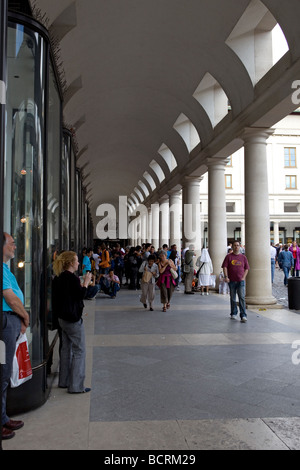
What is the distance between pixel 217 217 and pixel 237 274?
620 cm

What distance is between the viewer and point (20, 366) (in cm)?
366

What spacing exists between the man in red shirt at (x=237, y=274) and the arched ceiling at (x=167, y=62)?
12.1 ft

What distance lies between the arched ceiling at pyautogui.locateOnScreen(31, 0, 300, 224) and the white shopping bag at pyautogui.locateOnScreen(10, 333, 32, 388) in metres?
6.47

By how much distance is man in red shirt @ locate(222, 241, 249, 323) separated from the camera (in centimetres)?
882

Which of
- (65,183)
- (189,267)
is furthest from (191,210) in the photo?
(65,183)

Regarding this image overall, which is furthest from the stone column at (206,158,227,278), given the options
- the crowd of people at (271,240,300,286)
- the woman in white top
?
the crowd of people at (271,240,300,286)

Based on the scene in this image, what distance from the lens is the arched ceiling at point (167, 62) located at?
942 cm

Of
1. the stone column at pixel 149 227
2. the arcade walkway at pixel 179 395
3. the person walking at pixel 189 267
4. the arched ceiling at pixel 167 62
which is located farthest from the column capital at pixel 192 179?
the stone column at pixel 149 227

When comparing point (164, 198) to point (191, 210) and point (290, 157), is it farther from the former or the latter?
point (290, 157)

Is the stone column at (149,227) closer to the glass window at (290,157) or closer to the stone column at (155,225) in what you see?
the stone column at (155,225)

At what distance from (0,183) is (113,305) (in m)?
9.45

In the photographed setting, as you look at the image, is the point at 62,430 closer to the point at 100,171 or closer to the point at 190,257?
the point at 190,257
